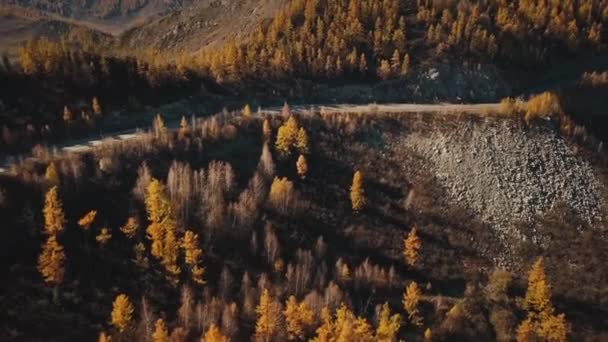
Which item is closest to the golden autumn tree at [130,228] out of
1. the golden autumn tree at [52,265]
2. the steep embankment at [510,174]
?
the golden autumn tree at [52,265]

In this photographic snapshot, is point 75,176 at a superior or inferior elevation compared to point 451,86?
inferior

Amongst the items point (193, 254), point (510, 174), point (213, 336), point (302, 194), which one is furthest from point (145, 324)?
point (510, 174)

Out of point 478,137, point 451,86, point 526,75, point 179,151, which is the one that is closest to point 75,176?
point 179,151

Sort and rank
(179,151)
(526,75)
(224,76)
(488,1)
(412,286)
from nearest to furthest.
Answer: (412,286) < (179,151) < (224,76) < (526,75) < (488,1)

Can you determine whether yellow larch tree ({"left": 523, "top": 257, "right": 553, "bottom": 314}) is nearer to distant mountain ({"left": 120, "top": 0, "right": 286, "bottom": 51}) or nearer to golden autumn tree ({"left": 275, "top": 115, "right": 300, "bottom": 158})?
golden autumn tree ({"left": 275, "top": 115, "right": 300, "bottom": 158})

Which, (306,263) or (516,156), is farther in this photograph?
(516,156)

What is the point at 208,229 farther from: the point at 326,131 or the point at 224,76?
the point at 224,76

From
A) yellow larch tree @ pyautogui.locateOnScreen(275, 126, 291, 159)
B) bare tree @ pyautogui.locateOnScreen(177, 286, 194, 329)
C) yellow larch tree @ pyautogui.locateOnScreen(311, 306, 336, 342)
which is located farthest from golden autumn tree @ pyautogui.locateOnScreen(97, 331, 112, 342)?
yellow larch tree @ pyautogui.locateOnScreen(275, 126, 291, 159)
